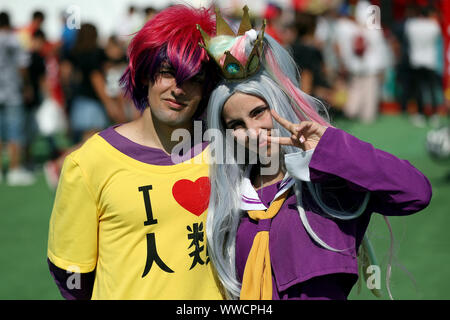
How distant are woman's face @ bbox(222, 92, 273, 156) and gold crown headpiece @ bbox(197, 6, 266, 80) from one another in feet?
Result: 0.27

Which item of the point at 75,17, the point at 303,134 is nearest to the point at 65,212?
the point at 303,134

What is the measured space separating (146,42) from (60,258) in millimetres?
902

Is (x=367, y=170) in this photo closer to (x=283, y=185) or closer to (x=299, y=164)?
(x=299, y=164)

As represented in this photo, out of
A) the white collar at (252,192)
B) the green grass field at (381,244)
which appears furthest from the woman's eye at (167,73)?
the green grass field at (381,244)

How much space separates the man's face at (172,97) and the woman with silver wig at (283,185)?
10 cm

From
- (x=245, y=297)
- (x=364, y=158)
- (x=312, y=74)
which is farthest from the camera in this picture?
(x=312, y=74)

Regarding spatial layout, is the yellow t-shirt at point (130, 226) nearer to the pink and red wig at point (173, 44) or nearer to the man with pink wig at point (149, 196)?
the man with pink wig at point (149, 196)

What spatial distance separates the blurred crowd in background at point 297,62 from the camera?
877cm

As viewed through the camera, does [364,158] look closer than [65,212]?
Yes

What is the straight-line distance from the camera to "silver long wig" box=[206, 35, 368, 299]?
264 cm

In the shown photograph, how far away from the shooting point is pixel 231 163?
2799mm

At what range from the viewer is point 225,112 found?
2705 mm

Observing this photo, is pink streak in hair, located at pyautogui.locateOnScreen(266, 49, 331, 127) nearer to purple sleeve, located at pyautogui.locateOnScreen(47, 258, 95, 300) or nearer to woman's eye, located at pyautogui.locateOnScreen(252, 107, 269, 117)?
woman's eye, located at pyautogui.locateOnScreen(252, 107, 269, 117)
